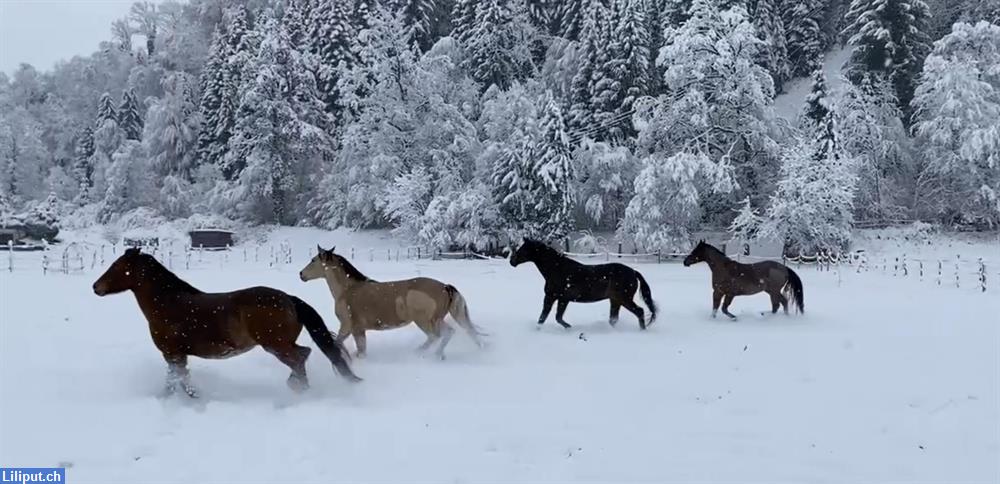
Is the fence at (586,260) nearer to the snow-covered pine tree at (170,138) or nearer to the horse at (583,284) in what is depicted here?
the snow-covered pine tree at (170,138)

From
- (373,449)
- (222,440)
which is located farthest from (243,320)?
(373,449)

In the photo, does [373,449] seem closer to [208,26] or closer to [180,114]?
[180,114]

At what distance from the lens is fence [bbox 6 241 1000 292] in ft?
63.5

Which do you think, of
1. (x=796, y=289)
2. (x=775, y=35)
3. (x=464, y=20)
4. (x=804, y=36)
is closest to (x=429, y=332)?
(x=796, y=289)

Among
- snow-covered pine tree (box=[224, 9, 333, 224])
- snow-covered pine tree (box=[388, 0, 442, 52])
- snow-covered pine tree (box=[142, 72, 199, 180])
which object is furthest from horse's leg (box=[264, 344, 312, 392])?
snow-covered pine tree (box=[142, 72, 199, 180])

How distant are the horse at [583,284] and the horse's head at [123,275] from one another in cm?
559

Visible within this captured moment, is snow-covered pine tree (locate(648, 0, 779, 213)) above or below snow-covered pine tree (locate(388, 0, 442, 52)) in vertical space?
below

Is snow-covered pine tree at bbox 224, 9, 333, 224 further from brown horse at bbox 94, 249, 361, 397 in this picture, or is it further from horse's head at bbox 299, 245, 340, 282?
brown horse at bbox 94, 249, 361, 397

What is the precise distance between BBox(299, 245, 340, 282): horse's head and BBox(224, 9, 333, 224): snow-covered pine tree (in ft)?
103

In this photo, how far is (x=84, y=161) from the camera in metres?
55.8

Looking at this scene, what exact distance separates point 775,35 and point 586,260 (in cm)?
2957

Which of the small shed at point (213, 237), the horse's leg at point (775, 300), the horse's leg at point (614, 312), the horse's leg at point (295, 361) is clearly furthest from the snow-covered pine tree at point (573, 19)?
the horse's leg at point (295, 361)

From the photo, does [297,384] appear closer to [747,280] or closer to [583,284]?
[583,284]

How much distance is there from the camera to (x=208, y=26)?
2183 inches
